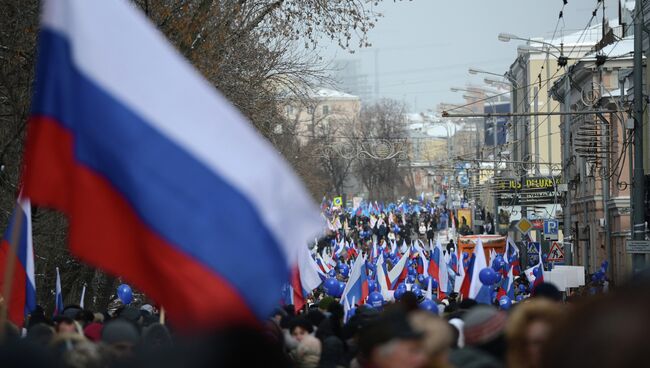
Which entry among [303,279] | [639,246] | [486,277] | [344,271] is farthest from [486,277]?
[344,271]

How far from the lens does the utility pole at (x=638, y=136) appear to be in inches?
1087

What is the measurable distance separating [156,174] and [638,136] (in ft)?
77.2

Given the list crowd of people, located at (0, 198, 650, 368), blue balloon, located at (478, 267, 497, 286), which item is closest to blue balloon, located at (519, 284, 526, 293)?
blue balloon, located at (478, 267, 497, 286)

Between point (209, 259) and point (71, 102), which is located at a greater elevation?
point (71, 102)

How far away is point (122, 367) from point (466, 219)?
76.4 metres

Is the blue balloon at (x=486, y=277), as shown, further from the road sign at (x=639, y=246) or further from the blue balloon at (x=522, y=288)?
the blue balloon at (x=522, y=288)

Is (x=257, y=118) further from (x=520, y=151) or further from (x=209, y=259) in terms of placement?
(x=520, y=151)

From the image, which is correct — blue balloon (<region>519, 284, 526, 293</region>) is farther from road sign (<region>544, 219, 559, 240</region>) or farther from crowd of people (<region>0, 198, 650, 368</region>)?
crowd of people (<region>0, 198, 650, 368</region>)

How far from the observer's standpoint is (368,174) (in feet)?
456

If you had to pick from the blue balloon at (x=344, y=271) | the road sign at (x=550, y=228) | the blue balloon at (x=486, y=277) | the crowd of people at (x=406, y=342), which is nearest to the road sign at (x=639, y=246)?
A: the blue balloon at (x=486, y=277)

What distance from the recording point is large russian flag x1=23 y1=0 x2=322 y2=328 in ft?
16.3

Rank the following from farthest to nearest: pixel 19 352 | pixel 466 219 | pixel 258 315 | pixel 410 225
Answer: pixel 410 225
pixel 466 219
pixel 258 315
pixel 19 352

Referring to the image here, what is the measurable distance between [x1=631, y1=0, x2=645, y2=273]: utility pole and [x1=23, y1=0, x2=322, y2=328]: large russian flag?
22.3m

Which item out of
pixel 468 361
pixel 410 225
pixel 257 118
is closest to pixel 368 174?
pixel 410 225
